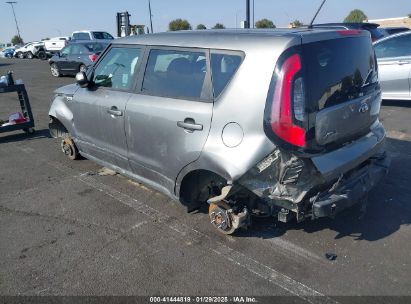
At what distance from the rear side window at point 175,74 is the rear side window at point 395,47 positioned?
6568 mm

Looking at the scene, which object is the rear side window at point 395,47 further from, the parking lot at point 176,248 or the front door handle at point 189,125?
the front door handle at point 189,125

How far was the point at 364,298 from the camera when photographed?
262 centimetres

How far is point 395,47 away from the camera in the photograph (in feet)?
27.3

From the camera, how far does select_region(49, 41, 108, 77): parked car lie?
1574 centimetres

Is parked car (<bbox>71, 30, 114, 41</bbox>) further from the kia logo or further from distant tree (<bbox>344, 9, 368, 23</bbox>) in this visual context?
distant tree (<bbox>344, 9, 368, 23</bbox>)

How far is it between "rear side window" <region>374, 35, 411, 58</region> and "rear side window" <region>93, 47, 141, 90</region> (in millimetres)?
6604

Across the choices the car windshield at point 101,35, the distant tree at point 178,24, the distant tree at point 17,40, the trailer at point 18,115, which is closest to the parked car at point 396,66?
the trailer at point 18,115

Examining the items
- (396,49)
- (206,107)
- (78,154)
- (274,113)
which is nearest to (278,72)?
(274,113)

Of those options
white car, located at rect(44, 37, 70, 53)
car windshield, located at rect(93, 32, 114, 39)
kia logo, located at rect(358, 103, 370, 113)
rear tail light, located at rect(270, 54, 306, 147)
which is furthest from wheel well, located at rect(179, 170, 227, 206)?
white car, located at rect(44, 37, 70, 53)

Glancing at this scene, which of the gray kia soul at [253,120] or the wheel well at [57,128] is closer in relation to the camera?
the gray kia soul at [253,120]

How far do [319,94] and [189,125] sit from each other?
1105 millimetres

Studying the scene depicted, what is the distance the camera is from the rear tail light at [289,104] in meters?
2.70

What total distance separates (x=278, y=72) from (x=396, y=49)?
6.93 metres

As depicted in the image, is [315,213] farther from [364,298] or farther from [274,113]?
[274,113]
